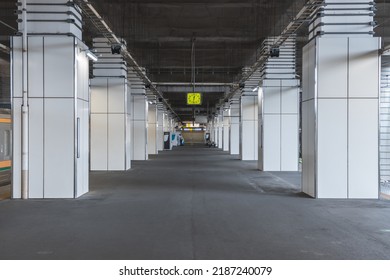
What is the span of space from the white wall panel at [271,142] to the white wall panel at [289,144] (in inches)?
8.1

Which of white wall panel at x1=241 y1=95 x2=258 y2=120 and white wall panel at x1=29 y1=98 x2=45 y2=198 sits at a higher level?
white wall panel at x1=241 y1=95 x2=258 y2=120

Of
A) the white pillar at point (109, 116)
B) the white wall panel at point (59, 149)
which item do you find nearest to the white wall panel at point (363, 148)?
the white wall panel at point (59, 149)

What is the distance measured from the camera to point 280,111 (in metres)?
21.1

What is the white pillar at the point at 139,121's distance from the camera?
2844 cm

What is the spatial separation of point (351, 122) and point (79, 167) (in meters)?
7.55

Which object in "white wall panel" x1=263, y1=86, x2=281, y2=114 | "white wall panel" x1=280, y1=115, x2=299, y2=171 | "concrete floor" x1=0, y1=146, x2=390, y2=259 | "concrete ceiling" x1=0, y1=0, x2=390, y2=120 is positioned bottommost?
"concrete floor" x1=0, y1=146, x2=390, y2=259

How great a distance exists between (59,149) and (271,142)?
456 inches

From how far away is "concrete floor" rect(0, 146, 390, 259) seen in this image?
21.0 feet

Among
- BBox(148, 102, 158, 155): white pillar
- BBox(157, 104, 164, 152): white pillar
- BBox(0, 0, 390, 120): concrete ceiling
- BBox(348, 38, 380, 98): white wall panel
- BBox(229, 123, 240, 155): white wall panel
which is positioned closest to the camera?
BBox(348, 38, 380, 98): white wall panel

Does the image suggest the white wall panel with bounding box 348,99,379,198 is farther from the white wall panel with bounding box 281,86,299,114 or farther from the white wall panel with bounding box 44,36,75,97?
the white wall panel with bounding box 281,86,299,114

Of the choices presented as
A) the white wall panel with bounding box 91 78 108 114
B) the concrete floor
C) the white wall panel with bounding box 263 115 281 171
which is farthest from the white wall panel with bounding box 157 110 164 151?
A: the concrete floor

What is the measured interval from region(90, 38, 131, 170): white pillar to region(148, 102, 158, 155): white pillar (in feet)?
52.3

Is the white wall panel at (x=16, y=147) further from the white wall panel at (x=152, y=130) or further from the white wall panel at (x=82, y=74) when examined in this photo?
the white wall panel at (x=152, y=130)

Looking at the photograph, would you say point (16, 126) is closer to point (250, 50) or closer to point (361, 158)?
point (361, 158)
